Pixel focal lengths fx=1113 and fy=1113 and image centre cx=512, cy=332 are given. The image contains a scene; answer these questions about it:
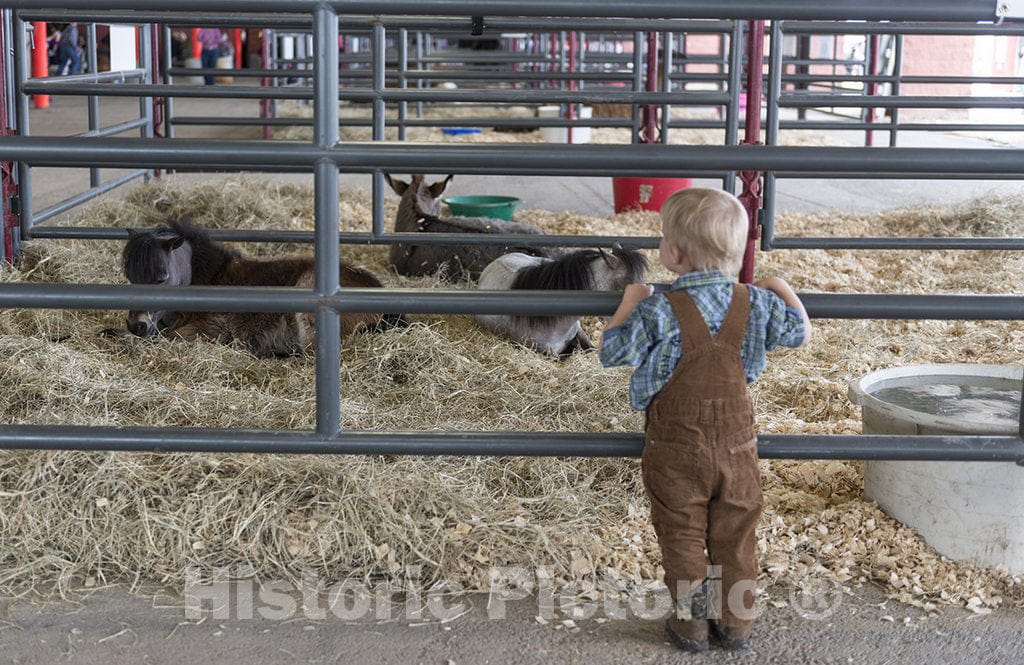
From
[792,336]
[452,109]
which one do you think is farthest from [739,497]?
[452,109]

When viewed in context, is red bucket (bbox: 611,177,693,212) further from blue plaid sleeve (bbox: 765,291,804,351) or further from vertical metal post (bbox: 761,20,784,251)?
blue plaid sleeve (bbox: 765,291,804,351)

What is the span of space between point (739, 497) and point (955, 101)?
471 centimetres

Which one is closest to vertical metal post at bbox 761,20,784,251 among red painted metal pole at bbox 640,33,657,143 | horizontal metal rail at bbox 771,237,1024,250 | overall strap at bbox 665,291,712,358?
horizontal metal rail at bbox 771,237,1024,250

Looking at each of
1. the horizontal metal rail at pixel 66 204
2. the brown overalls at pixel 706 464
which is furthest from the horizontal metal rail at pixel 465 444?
the horizontal metal rail at pixel 66 204

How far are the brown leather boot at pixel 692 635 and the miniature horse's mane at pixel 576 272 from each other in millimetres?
1985

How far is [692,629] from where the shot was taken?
2.29 meters

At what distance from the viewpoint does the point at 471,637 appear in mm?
2354

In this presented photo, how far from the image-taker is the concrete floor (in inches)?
89.6

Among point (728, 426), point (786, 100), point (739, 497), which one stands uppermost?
point (786, 100)

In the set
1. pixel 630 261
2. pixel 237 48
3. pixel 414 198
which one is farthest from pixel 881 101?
pixel 237 48

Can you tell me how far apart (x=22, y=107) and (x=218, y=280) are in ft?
5.15

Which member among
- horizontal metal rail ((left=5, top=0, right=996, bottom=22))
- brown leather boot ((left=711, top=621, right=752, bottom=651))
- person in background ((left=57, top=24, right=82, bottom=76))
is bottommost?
brown leather boot ((left=711, top=621, right=752, bottom=651))

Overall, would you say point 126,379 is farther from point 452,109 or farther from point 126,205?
point 452,109

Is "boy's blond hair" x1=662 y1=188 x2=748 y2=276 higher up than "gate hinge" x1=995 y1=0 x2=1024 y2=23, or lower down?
lower down
